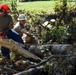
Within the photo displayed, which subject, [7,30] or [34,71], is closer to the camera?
[34,71]

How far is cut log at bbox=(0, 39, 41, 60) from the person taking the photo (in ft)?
27.5

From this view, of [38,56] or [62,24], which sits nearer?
[38,56]

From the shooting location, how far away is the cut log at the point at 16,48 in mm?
8383

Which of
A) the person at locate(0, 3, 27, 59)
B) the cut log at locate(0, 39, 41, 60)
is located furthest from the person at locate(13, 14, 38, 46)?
Result: the cut log at locate(0, 39, 41, 60)

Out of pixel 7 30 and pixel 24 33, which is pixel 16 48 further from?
pixel 24 33

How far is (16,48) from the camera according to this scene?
8.48 m

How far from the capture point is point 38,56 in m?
8.98

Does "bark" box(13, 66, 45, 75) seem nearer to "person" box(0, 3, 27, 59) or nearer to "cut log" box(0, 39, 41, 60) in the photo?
"cut log" box(0, 39, 41, 60)

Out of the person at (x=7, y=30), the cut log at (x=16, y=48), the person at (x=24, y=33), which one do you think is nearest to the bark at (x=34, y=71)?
the cut log at (x=16, y=48)

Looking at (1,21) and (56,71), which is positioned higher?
(1,21)

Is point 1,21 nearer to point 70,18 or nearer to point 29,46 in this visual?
point 29,46

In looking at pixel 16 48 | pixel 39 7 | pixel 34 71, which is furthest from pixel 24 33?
pixel 39 7

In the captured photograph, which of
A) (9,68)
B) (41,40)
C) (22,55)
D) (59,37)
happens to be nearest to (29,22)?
(41,40)

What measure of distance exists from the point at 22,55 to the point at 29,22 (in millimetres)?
2752
